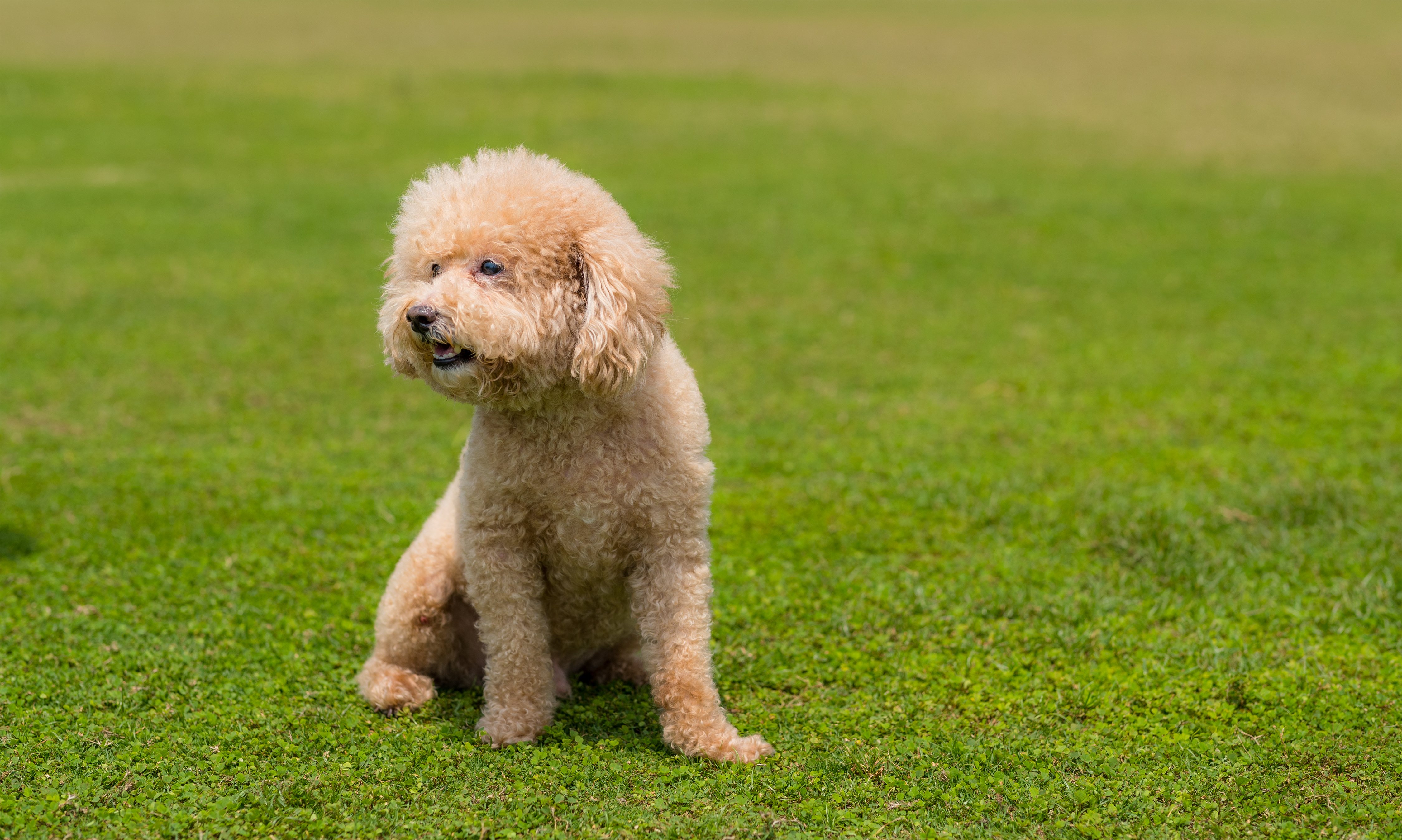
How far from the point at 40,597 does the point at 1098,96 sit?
2190cm

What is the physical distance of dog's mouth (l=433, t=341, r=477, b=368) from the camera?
3.99 m

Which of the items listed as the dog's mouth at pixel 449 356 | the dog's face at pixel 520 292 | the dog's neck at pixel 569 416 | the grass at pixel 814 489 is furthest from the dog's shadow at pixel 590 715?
the dog's mouth at pixel 449 356

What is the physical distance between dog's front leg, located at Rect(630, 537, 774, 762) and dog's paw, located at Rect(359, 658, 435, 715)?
0.88 meters

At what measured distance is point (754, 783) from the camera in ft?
13.6

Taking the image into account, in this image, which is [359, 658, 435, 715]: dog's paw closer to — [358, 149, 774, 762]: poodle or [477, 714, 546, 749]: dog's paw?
[358, 149, 774, 762]: poodle

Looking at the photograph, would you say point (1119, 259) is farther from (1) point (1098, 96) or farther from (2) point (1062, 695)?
(1) point (1098, 96)

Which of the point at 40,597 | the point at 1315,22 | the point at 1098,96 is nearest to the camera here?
the point at 40,597

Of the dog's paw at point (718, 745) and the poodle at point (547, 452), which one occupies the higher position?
the poodle at point (547, 452)

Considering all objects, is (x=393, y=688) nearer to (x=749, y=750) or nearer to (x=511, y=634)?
(x=511, y=634)

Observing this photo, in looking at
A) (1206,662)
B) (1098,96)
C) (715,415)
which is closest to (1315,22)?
(1098,96)

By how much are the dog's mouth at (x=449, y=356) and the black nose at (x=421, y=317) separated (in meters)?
0.06

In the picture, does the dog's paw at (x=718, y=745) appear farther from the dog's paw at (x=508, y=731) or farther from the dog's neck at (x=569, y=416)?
the dog's neck at (x=569, y=416)

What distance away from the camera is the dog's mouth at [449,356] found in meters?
3.99

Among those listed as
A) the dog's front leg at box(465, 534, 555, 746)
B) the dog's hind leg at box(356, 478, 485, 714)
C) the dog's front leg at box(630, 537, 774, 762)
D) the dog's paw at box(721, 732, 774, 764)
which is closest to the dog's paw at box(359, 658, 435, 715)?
the dog's hind leg at box(356, 478, 485, 714)
